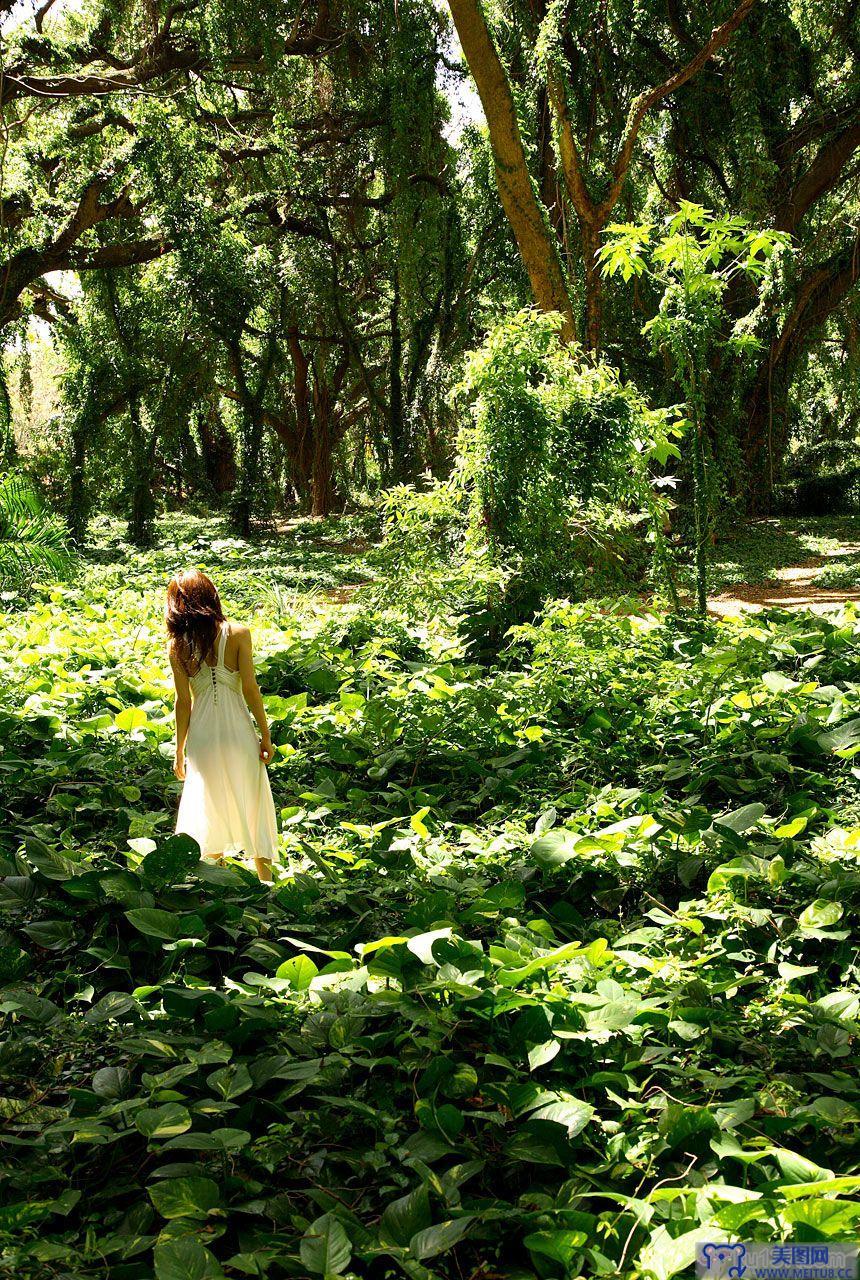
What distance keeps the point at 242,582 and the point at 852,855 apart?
8.44 m

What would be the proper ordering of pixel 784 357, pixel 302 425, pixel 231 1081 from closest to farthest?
pixel 231 1081 → pixel 784 357 → pixel 302 425

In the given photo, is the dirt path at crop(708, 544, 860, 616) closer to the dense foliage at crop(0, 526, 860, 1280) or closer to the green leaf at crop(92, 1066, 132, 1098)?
the dense foliage at crop(0, 526, 860, 1280)

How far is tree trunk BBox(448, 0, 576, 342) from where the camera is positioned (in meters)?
9.85

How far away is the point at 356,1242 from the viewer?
1.70 m

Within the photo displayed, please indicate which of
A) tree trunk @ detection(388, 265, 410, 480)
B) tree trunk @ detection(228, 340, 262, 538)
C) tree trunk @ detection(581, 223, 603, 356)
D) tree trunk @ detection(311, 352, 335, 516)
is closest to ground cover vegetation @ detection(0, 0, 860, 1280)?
tree trunk @ detection(581, 223, 603, 356)

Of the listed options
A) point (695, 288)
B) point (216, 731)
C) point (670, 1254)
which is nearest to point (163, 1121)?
point (670, 1254)

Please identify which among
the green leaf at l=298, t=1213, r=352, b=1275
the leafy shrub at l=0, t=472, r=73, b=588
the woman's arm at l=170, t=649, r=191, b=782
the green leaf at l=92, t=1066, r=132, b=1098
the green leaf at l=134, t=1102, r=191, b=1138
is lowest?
the green leaf at l=298, t=1213, r=352, b=1275

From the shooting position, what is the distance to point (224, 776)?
3.95 m

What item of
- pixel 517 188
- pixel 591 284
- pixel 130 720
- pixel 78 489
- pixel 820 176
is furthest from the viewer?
pixel 78 489

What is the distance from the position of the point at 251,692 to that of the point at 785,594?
8.68 metres

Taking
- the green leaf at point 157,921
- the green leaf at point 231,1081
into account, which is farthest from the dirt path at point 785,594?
the green leaf at point 231,1081

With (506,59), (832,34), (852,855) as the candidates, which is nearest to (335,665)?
(852,855)

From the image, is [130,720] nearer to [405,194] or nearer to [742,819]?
[742,819]

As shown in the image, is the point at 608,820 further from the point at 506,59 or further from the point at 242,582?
the point at 506,59
